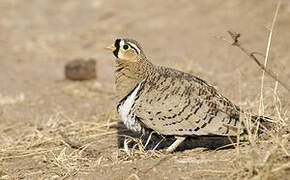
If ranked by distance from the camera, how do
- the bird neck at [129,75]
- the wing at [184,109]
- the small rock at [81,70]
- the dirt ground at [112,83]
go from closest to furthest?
the dirt ground at [112,83]
the wing at [184,109]
the bird neck at [129,75]
the small rock at [81,70]

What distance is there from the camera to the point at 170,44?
10.8 m

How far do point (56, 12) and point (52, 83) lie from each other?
5496 mm

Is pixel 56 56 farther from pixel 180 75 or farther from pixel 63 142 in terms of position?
pixel 180 75

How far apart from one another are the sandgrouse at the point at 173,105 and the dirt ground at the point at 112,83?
183 millimetres

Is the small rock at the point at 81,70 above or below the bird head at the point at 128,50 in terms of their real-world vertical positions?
below

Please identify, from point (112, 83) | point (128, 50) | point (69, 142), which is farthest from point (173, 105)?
point (112, 83)

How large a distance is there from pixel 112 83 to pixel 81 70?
51cm

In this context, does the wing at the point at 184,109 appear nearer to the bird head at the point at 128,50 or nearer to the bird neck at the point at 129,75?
the bird neck at the point at 129,75

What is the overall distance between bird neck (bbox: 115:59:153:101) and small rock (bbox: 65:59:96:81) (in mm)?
3493

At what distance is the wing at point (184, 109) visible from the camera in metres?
4.28

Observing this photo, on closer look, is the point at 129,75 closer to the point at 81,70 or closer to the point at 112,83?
the point at 112,83

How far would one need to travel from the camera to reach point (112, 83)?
827cm

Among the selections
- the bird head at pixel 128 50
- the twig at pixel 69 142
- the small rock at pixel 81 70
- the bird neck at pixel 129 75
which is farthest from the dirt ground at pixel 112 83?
the bird head at pixel 128 50

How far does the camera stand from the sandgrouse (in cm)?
429
